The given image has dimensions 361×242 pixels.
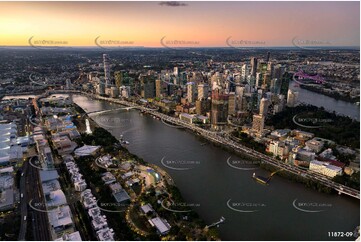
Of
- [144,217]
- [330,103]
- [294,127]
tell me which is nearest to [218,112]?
[294,127]

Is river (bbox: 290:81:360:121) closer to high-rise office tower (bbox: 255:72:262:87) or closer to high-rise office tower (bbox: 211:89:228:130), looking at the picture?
high-rise office tower (bbox: 255:72:262:87)

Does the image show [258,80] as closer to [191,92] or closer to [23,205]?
[191,92]

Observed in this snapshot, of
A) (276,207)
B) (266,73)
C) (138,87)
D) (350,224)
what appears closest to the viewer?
(350,224)

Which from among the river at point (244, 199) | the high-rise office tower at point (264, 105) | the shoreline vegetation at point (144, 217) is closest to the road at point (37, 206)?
the shoreline vegetation at point (144, 217)

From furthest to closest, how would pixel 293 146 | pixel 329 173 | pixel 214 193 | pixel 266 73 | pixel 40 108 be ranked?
pixel 266 73 < pixel 40 108 < pixel 293 146 < pixel 329 173 < pixel 214 193

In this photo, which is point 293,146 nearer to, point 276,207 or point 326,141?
point 326,141

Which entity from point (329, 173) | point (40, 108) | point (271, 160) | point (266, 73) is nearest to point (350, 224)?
point (329, 173)

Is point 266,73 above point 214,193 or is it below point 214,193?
above
